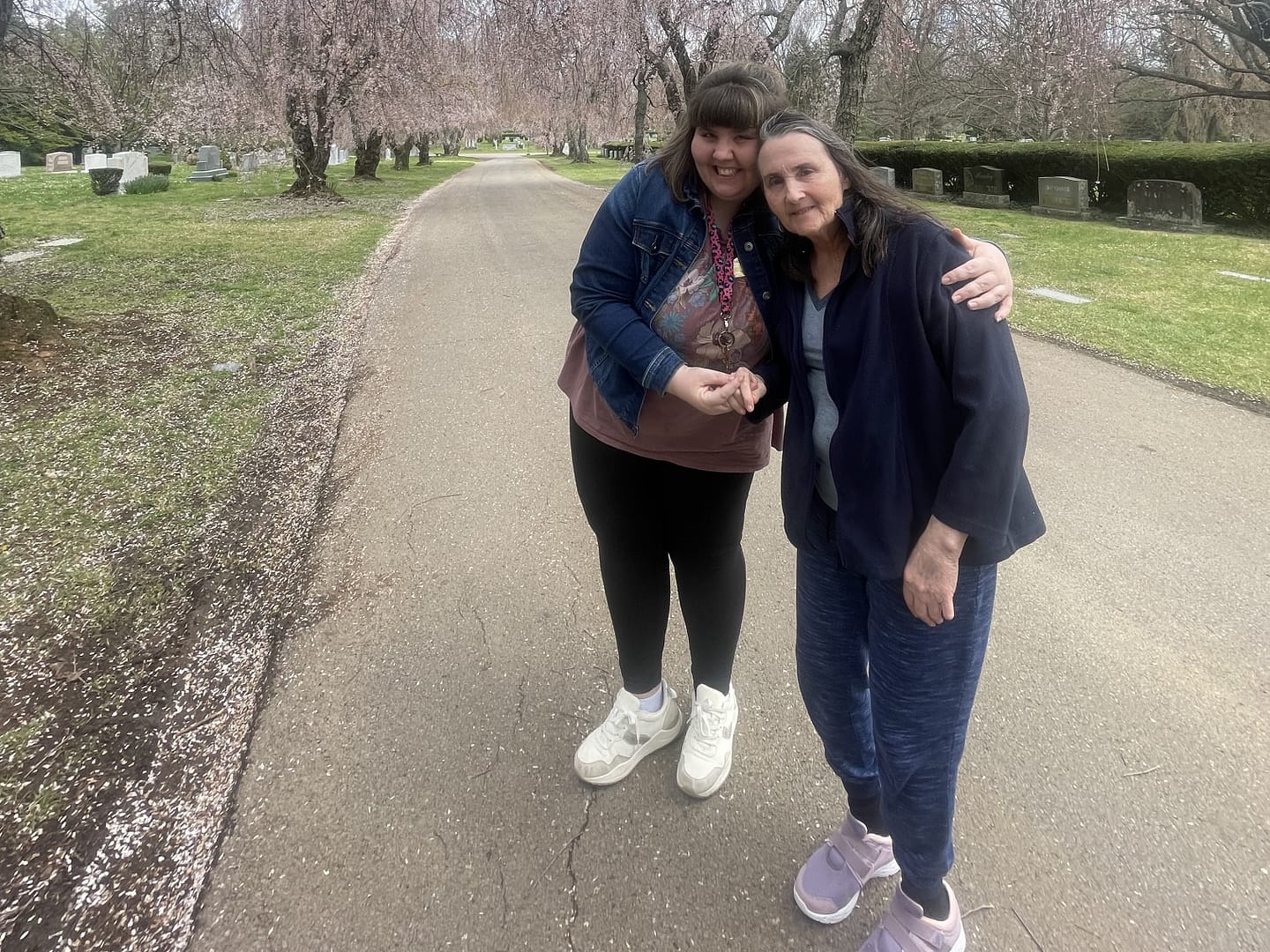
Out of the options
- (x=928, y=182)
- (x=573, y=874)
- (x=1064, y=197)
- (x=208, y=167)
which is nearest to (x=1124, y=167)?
(x=1064, y=197)

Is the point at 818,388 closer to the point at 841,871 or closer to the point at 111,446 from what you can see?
the point at 841,871

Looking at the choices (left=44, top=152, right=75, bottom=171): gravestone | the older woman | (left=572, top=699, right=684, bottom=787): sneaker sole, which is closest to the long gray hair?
the older woman

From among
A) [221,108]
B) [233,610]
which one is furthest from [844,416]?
[221,108]

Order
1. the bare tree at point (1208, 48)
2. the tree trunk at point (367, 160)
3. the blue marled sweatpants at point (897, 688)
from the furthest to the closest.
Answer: the tree trunk at point (367, 160)
the bare tree at point (1208, 48)
the blue marled sweatpants at point (897, 688)

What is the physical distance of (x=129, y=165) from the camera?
21312mm

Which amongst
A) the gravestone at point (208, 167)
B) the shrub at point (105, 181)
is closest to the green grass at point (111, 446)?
the shrub at point (105, 181)

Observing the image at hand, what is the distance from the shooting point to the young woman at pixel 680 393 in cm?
158

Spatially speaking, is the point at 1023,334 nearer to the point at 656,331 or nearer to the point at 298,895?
the point at 656,331

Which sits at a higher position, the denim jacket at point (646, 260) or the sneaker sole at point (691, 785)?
the denim jacket at point (646, 260)

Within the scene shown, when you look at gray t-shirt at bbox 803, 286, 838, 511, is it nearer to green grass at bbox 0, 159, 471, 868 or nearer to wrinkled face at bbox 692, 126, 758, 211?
wrinkled face at bbox 692, 126, 758, 211

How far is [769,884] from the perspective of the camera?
5.91 ft

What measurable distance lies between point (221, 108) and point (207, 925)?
21.4m

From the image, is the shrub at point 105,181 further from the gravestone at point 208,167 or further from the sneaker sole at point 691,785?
the sneaker sole at point 691,785

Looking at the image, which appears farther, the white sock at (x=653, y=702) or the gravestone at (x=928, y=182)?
the gravestone at (x=928, y=182)
